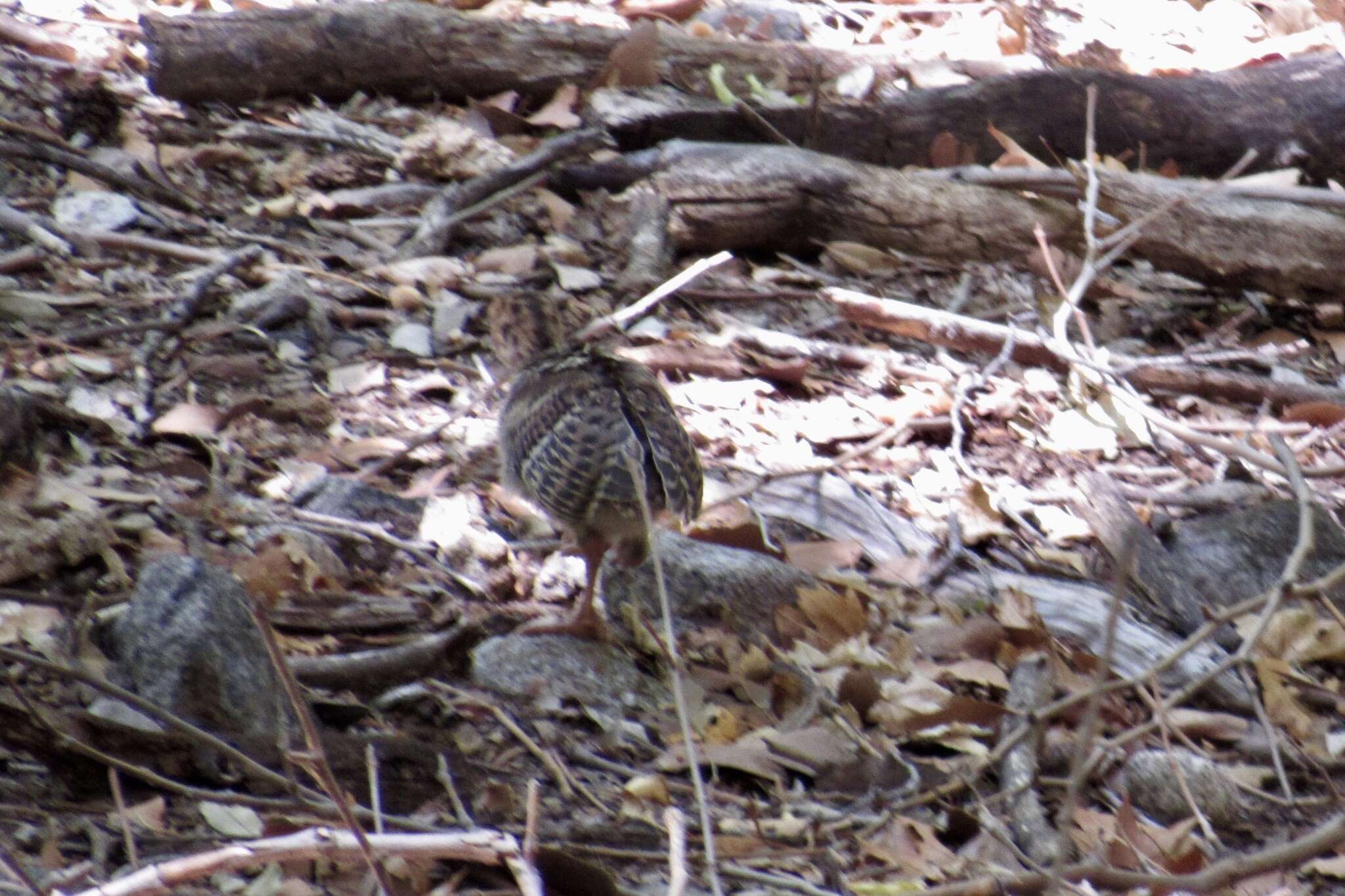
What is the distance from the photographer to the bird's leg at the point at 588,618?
4754 mm

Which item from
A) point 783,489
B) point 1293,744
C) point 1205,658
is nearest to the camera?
point 1293,744

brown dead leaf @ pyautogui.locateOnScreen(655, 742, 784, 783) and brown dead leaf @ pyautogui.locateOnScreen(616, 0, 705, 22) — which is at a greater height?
brown dead leaf @ pyautogui.locateOnScreen(616, 0, 705, 22)

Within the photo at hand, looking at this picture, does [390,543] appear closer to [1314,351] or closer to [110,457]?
[110,457]

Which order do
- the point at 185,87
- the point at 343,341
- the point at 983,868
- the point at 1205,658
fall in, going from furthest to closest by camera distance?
the point at 185,87 < the point at 343,341 < the point at 1205,658 < the point at 983,868

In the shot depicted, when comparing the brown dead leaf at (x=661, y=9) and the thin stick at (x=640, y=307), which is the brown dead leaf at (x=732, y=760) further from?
the brown dead leaf at (x=661, y=9)

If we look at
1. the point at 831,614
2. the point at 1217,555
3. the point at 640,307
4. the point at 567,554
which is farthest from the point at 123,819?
the point at 1217,555

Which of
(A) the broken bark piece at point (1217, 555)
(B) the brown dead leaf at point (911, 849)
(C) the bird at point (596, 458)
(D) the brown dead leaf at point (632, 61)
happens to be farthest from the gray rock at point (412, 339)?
(B) the brown dead leaf at point (911, 849)

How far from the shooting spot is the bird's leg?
15.6ft

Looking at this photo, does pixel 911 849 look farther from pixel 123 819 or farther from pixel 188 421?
pixel 188 421

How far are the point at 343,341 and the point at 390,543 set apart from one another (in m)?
1.74

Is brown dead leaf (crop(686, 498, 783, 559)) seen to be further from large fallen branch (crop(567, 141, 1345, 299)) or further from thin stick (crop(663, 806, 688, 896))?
thin stick (crop(663, 806, 688, 896))

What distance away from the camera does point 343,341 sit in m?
6.55

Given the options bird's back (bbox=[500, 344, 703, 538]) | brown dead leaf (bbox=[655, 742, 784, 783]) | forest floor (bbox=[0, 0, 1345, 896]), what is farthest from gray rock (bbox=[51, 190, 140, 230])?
brown dead leaf (bbox=[655, 742, 784, 783])

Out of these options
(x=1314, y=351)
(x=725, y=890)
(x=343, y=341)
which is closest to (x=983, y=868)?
(x=725, y=890)
